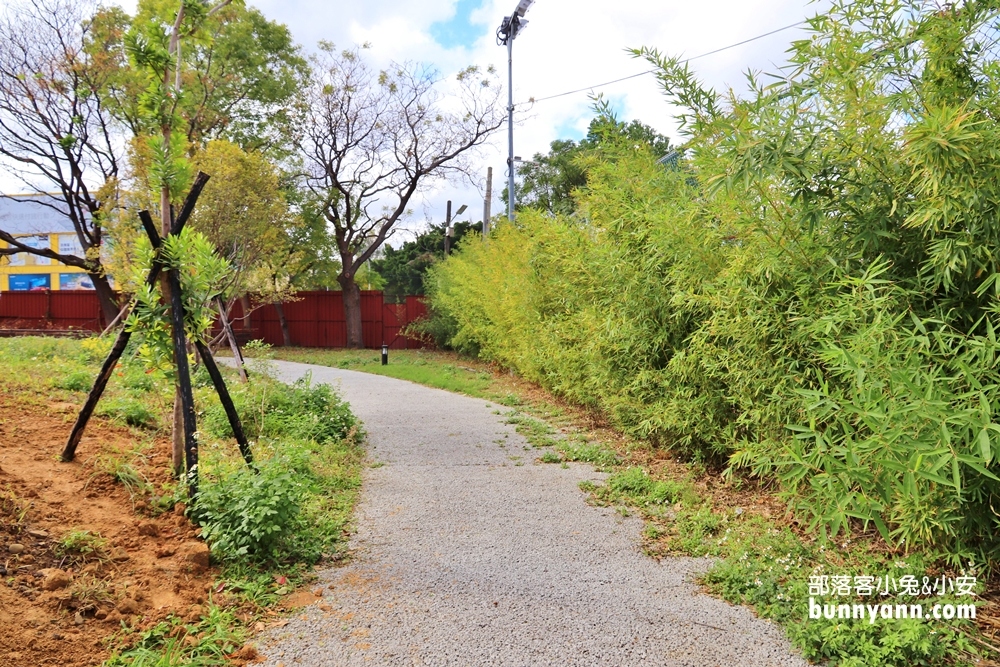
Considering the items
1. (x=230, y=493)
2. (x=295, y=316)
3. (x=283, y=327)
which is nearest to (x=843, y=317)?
(x=230, y=493)

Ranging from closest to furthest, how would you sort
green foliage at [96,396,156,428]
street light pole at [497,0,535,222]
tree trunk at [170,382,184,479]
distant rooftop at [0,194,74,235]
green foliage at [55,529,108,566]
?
green foliage at [55,529,108,566], tree trunk at [170,382,184,479], green foliage at [96,396,156,428], street light pole at [497,0,535,222], distant rooftop at [0,194,74,235]

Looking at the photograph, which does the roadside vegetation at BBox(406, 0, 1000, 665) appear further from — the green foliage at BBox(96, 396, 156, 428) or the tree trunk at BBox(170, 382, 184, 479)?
the green foliage at BBox(96, 396, 156, 428)

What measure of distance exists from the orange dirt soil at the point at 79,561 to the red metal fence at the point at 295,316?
51.4ft

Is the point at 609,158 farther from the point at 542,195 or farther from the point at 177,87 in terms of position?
the point at 542,195

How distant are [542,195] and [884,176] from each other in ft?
56.3

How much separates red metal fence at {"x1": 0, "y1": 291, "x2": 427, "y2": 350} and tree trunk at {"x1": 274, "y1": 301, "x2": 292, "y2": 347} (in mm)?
102

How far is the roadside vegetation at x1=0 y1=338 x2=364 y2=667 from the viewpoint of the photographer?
2.31 meters

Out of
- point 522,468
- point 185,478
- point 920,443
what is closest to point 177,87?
point 185,478

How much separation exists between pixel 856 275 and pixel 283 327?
19142 millimetres

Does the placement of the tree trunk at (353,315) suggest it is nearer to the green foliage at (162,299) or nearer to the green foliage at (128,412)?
the green foliage at (128,412)

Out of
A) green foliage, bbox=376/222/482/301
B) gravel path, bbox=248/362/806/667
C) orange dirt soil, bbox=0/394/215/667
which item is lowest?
gravel path, bbox=248/362/806/667

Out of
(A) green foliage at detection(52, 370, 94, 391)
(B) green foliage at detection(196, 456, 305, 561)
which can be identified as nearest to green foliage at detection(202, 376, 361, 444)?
(A) green foliage at detection(52, 370, 94, 391)

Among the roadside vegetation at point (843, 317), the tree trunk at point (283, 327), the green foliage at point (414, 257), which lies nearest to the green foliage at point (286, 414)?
the roadside vegetation at point (843, 317)

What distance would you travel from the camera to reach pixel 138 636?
221 cm
